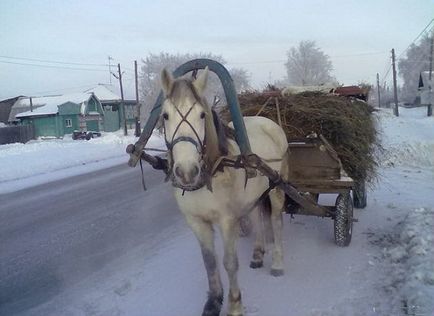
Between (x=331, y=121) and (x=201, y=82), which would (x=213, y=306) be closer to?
(x=201, y=82)

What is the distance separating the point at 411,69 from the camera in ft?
249

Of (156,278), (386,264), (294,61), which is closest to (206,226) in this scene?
(156,278)

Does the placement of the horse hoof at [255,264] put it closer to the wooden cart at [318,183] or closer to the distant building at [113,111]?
the wooden cart at [318,183]

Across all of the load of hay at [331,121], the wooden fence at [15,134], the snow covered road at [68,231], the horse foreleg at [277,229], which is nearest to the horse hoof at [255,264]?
the horse foreleg at [277,229]

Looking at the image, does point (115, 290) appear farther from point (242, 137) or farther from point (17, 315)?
point (242, 137)

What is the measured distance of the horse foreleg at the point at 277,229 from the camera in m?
4.51

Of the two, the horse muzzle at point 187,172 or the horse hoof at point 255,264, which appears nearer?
the horse muzzle at point 187,172

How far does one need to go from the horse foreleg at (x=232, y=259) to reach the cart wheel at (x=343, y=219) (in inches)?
81.8

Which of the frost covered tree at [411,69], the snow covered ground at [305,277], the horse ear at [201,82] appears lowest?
the snow covered ground at [305,277]

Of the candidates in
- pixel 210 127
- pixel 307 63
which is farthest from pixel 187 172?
pixel 307 63

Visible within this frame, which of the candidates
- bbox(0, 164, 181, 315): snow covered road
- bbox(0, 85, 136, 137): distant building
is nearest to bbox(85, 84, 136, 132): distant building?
bbox(0, 85, 136, 137): distant building

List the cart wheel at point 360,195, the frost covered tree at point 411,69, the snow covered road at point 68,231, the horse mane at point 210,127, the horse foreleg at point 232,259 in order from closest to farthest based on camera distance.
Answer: the horse mane at point 210,127, the horse foreleg at point 232,259, the snow covered road at point 68,231, the cart wheel at point 360,195, the frost covered tree at point 411,69

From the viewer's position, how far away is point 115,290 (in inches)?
168

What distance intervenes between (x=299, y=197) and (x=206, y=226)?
1451mm
